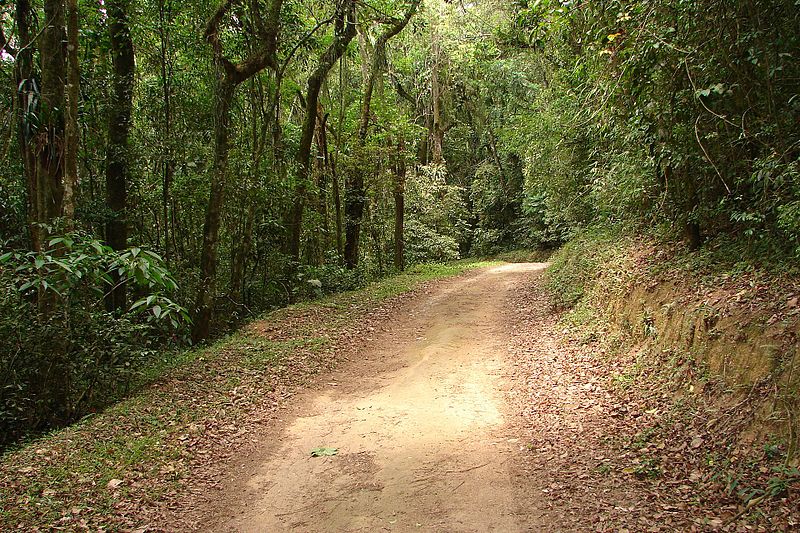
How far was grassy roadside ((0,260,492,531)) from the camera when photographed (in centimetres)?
499

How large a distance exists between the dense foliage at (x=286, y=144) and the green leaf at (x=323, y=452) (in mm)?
2355

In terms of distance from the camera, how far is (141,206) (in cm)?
1309

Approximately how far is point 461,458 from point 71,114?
23.5 feet

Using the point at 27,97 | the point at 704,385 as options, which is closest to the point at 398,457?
the point at 704,385

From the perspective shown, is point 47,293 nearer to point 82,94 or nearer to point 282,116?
point 82,94

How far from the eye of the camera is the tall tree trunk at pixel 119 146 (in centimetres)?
1130

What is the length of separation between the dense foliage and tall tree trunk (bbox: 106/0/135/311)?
0.04 m

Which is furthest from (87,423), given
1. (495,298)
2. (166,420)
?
(495,298)

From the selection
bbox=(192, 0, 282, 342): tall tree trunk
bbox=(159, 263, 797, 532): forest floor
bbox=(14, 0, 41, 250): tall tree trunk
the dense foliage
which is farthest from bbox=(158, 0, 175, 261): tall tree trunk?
bbox=(159, 263, 797, 532): forest floor

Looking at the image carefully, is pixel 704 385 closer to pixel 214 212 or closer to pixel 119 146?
pixel 214 212

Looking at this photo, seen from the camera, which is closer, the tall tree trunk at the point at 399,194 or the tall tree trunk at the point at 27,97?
the tall tree trunk at the point at 27,97

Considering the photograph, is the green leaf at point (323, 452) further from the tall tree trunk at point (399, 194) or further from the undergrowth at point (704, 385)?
the tall tree trunk at point (399, 194)

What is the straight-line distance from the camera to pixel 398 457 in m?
5.89

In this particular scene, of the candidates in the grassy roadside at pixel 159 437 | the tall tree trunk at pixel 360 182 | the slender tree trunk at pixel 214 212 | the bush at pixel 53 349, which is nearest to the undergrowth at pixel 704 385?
the grassy roadside at pixel 159 437
